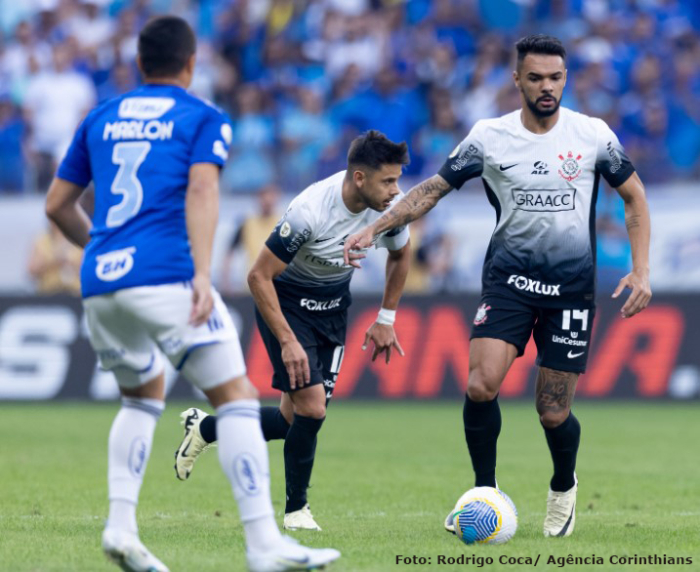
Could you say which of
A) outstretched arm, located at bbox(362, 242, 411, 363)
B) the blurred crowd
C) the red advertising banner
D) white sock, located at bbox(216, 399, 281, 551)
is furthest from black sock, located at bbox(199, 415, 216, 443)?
the blurred crowd

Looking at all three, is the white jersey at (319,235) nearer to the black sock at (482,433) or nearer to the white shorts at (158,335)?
the black sock at (482,433)

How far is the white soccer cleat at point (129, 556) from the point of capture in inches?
219

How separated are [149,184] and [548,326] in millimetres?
2920

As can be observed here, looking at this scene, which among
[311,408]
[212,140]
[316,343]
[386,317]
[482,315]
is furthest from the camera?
[316,343]

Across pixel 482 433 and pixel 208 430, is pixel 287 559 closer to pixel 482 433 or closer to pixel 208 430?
pixel 482 433

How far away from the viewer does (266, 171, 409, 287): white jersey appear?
25.3ft

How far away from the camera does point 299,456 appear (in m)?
7.88

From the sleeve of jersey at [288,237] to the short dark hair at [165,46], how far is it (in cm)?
206

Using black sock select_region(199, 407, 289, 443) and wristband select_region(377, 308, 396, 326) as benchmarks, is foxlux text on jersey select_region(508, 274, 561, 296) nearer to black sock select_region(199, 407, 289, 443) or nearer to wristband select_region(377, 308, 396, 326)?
wristband select_region(377, 308, 396, 326)

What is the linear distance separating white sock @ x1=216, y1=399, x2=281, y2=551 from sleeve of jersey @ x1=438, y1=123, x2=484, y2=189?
2.41 metres

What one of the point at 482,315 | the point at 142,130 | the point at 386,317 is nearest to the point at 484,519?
the point at 482,315

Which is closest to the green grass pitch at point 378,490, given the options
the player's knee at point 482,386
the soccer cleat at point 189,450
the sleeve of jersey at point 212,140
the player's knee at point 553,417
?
the soccer cleat at point 189,450

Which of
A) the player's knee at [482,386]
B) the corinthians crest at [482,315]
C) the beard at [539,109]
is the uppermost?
the beard at [539,109]

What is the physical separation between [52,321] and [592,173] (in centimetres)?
1100
